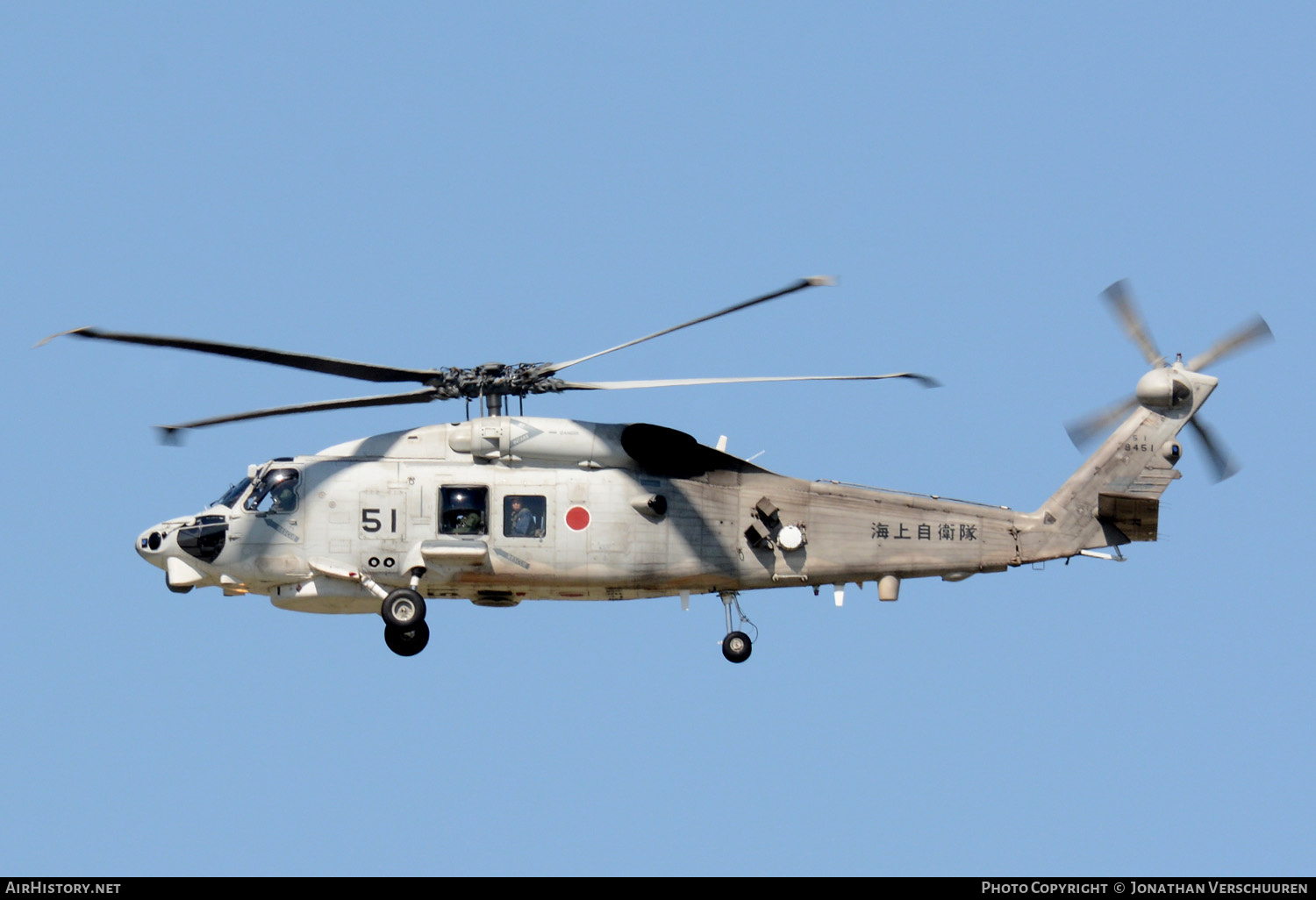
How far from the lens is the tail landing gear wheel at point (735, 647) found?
3206 centimetres

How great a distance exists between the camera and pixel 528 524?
1237 inches

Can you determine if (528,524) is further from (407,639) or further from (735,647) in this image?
(735,647)

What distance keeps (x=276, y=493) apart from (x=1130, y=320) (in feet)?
43.5

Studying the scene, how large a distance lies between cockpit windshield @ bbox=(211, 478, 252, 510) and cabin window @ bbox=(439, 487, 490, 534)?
9.75ft

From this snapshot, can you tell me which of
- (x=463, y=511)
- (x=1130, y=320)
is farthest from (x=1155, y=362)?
(x=463, y=511)

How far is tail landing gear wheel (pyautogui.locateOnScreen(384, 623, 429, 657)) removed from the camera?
31281mm

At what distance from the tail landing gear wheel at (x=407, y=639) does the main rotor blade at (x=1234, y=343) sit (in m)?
12.4

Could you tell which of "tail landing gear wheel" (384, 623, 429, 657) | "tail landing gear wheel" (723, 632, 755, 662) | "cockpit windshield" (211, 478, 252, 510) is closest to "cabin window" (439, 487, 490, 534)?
"tail landing gear wheel" (384, 623, 429, 657)

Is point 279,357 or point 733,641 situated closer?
point 279,357

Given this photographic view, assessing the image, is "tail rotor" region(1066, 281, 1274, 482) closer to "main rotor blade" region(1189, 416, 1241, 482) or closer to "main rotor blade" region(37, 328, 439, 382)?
"main rotor blade" region(1189, 416, 1241, 482)

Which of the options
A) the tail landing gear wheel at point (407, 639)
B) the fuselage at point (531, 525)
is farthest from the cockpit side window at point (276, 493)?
the tail landing gear wheel at point (407, 639)

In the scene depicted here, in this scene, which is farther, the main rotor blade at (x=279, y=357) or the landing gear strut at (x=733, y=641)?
the landing gear strut at (x=733, y=641)

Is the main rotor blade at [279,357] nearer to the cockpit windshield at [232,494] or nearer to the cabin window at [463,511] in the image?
the cabin window at [463,511]
